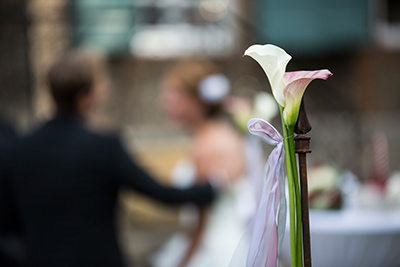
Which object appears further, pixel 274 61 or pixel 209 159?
pixel 209 159

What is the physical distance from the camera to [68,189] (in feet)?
7.93

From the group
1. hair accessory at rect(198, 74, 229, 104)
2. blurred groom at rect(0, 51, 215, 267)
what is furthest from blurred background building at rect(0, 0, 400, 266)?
blurred groom at rect(0, 51, 215, 267)

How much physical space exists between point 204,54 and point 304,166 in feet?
23.1

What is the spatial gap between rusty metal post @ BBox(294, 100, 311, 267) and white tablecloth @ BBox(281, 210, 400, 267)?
124 cm

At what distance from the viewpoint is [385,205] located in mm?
2629

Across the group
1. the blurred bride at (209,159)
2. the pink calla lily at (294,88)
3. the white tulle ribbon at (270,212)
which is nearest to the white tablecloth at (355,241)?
the blurred bride at (209,159)

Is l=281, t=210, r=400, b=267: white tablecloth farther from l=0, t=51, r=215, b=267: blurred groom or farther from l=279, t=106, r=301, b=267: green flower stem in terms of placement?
l=279, t=106, r=301, b=267: green flower stem

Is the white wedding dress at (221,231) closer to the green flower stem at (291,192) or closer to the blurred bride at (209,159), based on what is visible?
the blurred bride at (209,159)

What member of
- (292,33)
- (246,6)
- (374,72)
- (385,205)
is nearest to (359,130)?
(374,72)

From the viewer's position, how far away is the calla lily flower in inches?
42.6

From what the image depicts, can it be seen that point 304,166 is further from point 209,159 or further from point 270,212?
point 209,159

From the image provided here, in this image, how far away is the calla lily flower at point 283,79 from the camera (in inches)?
42.6

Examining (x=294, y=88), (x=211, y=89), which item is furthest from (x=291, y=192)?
(x=211, y=89)

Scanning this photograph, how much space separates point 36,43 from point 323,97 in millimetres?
3861
